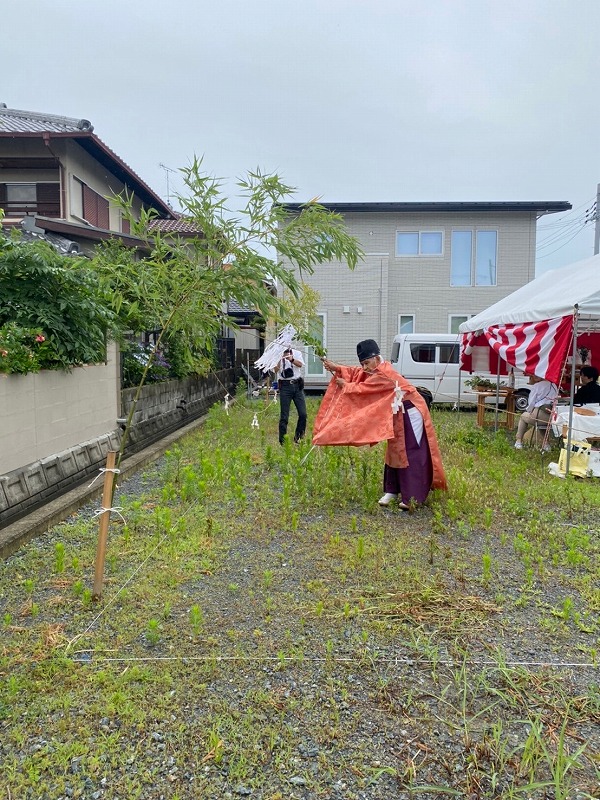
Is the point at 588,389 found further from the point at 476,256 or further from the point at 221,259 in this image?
the point at 476,256

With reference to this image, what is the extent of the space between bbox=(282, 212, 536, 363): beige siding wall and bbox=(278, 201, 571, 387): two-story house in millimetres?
31

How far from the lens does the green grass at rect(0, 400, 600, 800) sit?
1.95 meters

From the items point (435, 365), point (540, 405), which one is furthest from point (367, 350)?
point (435, 365)

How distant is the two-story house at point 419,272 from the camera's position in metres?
17.1

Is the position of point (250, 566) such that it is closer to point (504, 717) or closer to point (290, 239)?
point (504, 717)

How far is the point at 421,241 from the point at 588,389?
10981mm

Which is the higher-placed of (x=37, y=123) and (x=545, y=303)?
(x=37, y=123)

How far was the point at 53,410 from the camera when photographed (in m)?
5.25

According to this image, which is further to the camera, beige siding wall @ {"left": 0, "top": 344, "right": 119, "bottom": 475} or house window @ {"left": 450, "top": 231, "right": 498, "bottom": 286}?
house window @ {"left": 450, "top": 231, "right": 498, "bottom": 286}

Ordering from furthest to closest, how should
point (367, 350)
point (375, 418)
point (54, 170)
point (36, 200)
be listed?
point (36, 200)
point (54, 170)
point (367, 350)
point (375, 418)

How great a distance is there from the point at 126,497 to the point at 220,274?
321 centimetres

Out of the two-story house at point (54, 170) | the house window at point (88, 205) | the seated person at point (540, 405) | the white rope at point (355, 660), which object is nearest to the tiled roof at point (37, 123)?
the two-story house at point (54, 170)

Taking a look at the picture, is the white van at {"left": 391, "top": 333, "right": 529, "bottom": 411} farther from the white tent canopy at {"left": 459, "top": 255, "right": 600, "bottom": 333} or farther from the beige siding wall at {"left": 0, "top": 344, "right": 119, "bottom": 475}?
the beige siding wall at {"left": 0, "top": 344, "right": 119, "bottom": 475}

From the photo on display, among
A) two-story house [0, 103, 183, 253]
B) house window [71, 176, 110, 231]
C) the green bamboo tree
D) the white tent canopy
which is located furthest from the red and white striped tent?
house window [71, 176, 110, 231]
